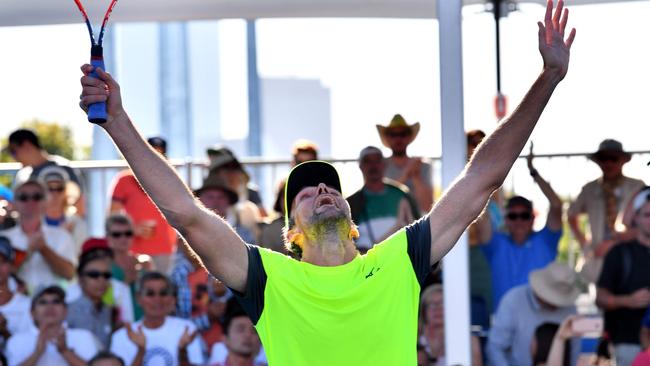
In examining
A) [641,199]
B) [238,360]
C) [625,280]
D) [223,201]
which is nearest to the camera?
[238,360]

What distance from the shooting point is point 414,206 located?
7.32 m

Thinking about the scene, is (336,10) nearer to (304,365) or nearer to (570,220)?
(570,220)

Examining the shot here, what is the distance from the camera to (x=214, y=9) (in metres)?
6.91

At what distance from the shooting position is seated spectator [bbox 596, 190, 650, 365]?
694 cm

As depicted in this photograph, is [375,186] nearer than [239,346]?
No

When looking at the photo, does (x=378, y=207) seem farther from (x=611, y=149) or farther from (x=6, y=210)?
(x=6, y=210)

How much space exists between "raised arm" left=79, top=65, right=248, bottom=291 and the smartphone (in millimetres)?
3512

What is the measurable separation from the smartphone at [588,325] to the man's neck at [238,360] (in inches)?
66.1

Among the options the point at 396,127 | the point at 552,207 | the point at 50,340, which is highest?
the point at 396,127

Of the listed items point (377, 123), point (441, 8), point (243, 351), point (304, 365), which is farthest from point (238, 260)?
point (377, 123)

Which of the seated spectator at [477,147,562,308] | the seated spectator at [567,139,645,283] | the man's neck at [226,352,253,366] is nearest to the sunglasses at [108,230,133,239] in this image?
the man's neck at [226,352,253,366]

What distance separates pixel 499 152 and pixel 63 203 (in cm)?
457

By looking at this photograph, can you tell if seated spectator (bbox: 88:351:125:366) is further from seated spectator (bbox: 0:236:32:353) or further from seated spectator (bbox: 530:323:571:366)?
seated spectator (bbox: 530:323:571:366)

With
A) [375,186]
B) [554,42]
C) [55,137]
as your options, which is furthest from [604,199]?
[55,137]
